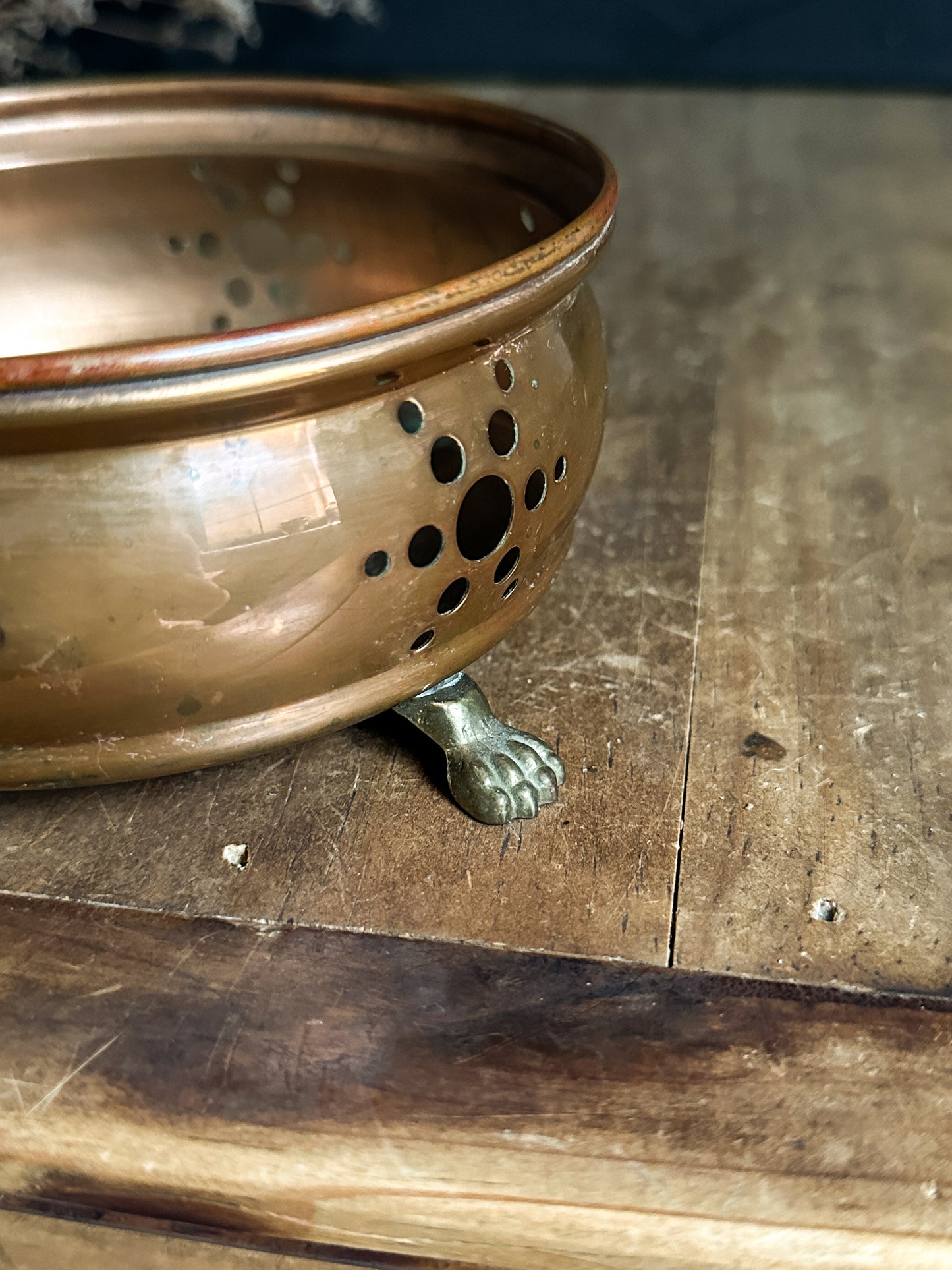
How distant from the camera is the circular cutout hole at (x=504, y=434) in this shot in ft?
1.72

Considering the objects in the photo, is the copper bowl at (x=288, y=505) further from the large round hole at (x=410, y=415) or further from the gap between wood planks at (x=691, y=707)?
the gap between wood planks at (x=691, y=707)

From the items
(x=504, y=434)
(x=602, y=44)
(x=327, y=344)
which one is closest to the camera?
(x=327, y=344)

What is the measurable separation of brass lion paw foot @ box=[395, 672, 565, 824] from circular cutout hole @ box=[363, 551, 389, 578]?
0.10 metres

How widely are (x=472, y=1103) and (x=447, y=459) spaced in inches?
10.5

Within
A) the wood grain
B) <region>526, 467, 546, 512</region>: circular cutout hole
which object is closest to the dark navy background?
the wood grain

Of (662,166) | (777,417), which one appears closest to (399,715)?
(777,417)

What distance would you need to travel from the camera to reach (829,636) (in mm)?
711

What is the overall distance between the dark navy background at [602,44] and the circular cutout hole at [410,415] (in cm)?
197

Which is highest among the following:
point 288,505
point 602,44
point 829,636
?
point 288,505

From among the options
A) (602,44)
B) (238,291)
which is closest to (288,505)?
(238,291)

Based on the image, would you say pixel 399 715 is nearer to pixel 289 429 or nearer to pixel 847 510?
pixel 289 429

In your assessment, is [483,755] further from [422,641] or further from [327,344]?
[327,344]

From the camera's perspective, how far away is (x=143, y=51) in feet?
7.08

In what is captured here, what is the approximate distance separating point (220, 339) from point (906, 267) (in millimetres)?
1096
